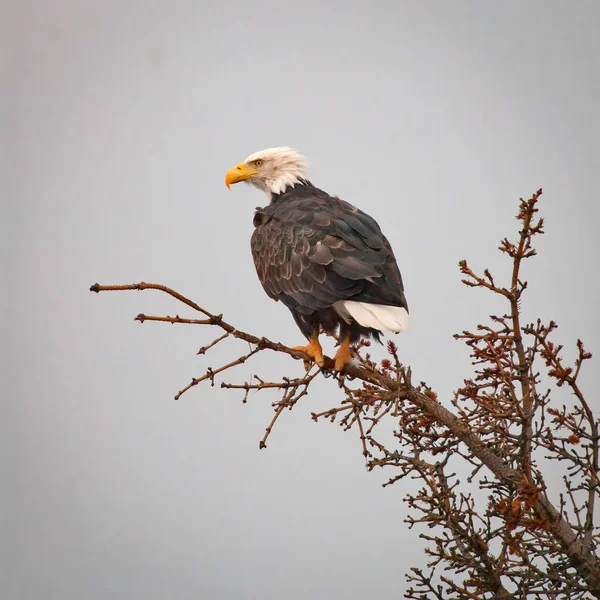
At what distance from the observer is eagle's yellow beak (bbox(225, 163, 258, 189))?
25.0ft

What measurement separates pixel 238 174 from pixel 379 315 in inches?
111

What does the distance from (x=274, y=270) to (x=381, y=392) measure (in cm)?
186

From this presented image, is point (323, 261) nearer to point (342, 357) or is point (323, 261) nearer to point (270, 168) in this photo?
point (342, 357)

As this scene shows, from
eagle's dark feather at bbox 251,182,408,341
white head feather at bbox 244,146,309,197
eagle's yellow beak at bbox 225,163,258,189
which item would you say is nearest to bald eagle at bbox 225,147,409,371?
eagle's dark feather at bbox 251,182,408,341

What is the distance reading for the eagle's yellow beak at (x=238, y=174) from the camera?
25.0 ft

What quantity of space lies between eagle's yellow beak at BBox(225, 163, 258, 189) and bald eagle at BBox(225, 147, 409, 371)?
74 cm

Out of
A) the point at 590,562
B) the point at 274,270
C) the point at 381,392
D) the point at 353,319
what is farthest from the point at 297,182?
the point at 590,562

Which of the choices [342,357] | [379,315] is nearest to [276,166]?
[342,357]

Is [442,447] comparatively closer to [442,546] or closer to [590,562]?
[442,546]

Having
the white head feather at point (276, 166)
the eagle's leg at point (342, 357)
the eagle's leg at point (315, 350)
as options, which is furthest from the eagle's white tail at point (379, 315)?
the white head feather at point (276, 166)

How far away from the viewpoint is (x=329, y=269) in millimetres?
5828

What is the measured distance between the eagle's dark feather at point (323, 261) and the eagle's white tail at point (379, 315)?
0.13 feet

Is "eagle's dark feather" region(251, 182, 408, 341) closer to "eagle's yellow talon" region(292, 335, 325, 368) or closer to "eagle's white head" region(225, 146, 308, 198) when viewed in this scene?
"eagle's yellow talon" region(292, 335, 325, 368)

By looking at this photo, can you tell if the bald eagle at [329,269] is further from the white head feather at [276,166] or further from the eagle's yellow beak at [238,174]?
the eagle's yellow beak at [238,174]
